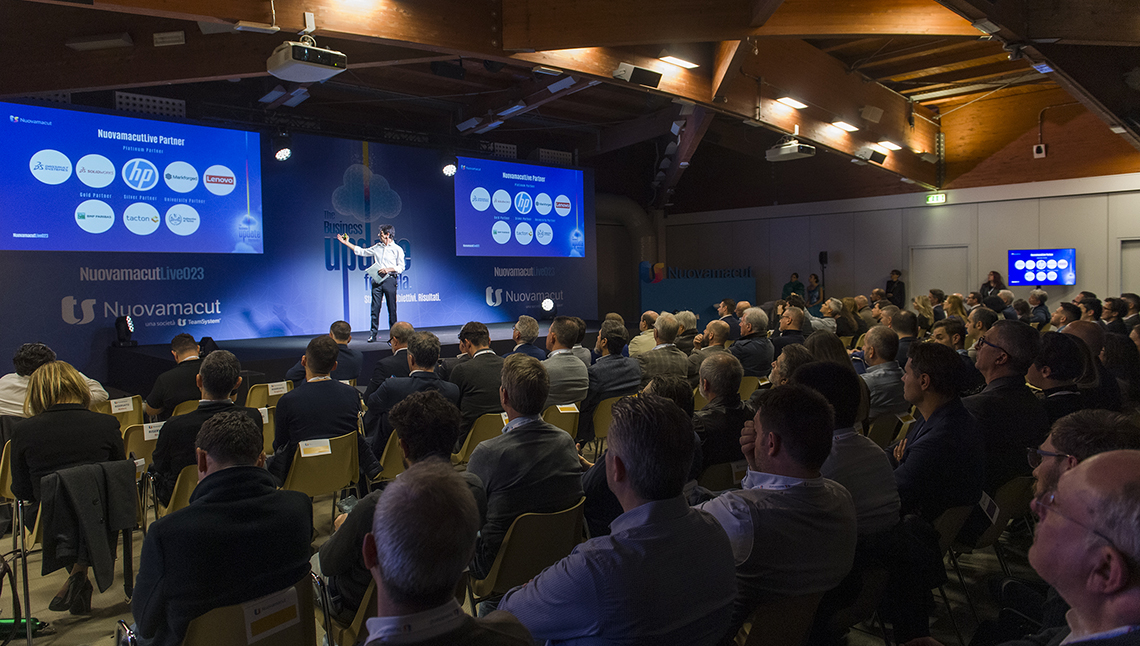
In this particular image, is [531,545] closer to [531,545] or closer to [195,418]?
[531,545]

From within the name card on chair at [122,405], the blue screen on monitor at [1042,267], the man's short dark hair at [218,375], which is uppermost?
the blue screen on monitor at [1042,267]

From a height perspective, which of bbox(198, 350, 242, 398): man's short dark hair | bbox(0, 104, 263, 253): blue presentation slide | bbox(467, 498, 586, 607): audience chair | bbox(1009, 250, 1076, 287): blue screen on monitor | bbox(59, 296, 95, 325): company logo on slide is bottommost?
bbox(467, 498, 586, 607): audience chair

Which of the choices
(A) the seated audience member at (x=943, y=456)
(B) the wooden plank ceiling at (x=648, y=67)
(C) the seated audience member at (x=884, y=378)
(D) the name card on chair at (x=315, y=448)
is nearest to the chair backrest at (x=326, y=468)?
(D) the name card on chair at (x=315, y=448)

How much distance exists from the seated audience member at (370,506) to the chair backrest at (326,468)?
1.09 meters

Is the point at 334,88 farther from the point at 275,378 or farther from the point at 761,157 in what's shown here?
the point at 761,157

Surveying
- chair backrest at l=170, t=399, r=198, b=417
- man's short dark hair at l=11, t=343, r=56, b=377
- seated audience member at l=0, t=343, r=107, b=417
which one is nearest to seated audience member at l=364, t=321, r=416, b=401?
chair backrest at l=170, t=399, r=198, b=417

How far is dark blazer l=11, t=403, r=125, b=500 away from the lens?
306 centimetres

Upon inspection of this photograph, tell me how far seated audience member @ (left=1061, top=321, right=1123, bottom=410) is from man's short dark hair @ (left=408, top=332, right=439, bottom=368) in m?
3.55

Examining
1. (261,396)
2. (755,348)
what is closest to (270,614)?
(261,396)

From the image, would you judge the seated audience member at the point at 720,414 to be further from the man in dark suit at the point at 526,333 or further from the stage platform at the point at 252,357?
the stage platform at the point at 252,357

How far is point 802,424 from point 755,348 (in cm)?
388

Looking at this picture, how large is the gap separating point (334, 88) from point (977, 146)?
38.4 feet

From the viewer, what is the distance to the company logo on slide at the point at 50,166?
25.3ft

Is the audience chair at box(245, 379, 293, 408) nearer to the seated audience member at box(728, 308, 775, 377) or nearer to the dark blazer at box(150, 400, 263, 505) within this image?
the dark blazer at box(150, 400, 263, 505)
